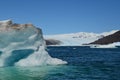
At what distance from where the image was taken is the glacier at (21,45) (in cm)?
3294

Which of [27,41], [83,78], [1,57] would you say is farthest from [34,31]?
[83,78]

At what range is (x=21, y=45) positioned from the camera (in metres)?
33.6

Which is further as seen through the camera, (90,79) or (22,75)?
(22,75)

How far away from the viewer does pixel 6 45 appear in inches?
1303

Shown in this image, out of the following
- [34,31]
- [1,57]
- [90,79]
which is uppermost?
[34,31]

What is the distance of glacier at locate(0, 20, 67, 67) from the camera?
3294cm

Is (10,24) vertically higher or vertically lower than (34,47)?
higher

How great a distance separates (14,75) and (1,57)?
232 inches

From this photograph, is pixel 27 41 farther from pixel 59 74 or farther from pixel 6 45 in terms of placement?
pixel 59 74

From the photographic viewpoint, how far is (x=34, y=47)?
34312 millimetres

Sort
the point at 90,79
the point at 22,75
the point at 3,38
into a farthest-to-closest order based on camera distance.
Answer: the point at 3,38 → the point at 22,75 → the point at 90,79

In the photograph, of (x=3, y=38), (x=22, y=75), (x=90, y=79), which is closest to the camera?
(x=90, y=79)

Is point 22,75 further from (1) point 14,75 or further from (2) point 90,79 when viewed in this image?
(2) point 90,79

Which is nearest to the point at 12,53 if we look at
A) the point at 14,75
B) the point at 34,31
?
the point at 34,31
